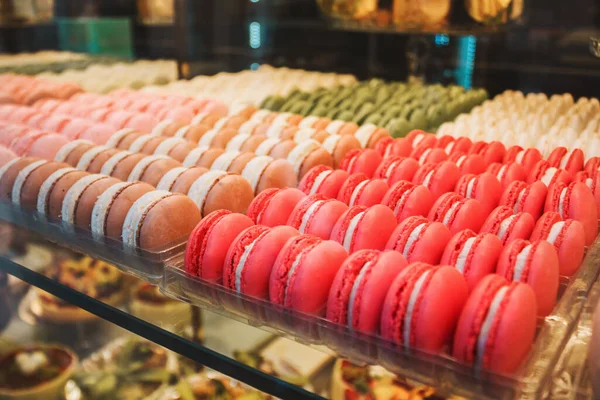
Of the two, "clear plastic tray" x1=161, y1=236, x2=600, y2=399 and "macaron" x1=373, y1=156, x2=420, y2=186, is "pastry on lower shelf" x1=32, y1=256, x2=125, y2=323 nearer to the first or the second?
"clear plastic tray" x1=161, y1=236, x2=600, y2=399

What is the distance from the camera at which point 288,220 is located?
127 cm

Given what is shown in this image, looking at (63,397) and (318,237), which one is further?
(63,397)

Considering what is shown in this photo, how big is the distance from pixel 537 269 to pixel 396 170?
67 centimetres

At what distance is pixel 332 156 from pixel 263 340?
3.22 feet

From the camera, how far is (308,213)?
1.25m

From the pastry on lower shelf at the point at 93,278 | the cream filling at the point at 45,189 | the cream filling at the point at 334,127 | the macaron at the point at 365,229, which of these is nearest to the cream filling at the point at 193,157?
the cream filling at the point at 45,189

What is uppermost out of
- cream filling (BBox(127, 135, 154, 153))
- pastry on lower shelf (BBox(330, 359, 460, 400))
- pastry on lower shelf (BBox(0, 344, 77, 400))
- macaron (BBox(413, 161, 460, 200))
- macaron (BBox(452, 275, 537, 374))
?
cream filling (BBox(127, 135, 154, 153))

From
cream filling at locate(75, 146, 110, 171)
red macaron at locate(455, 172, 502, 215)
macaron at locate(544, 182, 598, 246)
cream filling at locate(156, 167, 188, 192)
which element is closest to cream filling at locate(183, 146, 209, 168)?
cream filling at locate(156, 167, 188, 192)

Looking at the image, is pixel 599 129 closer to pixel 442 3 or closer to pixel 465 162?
pixel 465 162

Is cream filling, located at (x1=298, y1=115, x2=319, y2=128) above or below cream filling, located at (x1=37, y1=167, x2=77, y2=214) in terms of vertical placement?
above

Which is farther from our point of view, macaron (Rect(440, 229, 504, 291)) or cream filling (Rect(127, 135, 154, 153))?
cream filling (Rect(127, 135, 154, 153))

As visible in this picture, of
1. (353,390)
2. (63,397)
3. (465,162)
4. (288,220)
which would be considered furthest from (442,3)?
(63,397)

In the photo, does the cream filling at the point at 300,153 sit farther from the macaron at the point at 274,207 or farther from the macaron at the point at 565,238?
the macaron at the point at 565,238

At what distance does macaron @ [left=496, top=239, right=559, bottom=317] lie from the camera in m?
0.96
